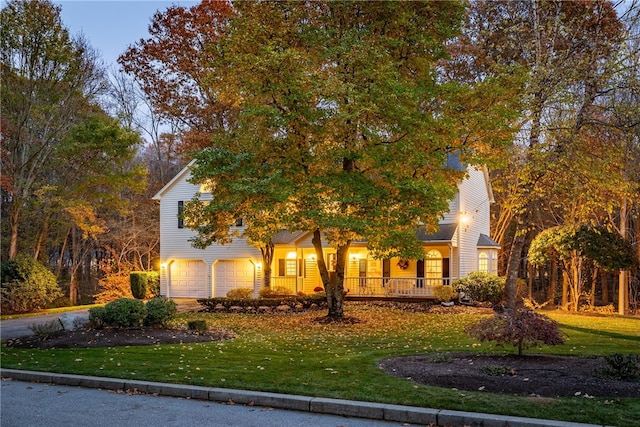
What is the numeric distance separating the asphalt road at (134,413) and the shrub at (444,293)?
1603 centimetres

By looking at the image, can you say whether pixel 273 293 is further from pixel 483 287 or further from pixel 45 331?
pixel 45 331

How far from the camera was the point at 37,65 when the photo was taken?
22.5 m

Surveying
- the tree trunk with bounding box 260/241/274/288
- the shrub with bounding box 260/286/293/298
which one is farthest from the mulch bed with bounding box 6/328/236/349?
the tree trunk with bounding box 260/241/274/288

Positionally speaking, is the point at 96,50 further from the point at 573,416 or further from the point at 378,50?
the point at 573,416

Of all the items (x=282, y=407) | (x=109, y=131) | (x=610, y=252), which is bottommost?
(x=282, y=407)

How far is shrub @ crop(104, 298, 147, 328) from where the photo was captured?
13477 millimetres

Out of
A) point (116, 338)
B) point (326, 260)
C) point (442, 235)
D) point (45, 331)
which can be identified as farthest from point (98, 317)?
point (326, 260)

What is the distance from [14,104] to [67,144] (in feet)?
8.29

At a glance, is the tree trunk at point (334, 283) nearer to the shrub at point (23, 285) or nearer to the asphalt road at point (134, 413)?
the asphalt road at point (134, 413)

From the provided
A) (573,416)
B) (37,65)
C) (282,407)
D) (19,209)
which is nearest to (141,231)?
(19,209)

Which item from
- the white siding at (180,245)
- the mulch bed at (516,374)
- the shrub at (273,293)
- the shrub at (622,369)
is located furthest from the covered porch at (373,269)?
the shrub at (622,369)

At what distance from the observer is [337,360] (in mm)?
9812

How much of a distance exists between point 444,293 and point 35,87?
18875 millimetres

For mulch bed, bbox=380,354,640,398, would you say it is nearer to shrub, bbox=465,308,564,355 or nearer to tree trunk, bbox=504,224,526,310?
shrub, bbox=465,308,564,355
